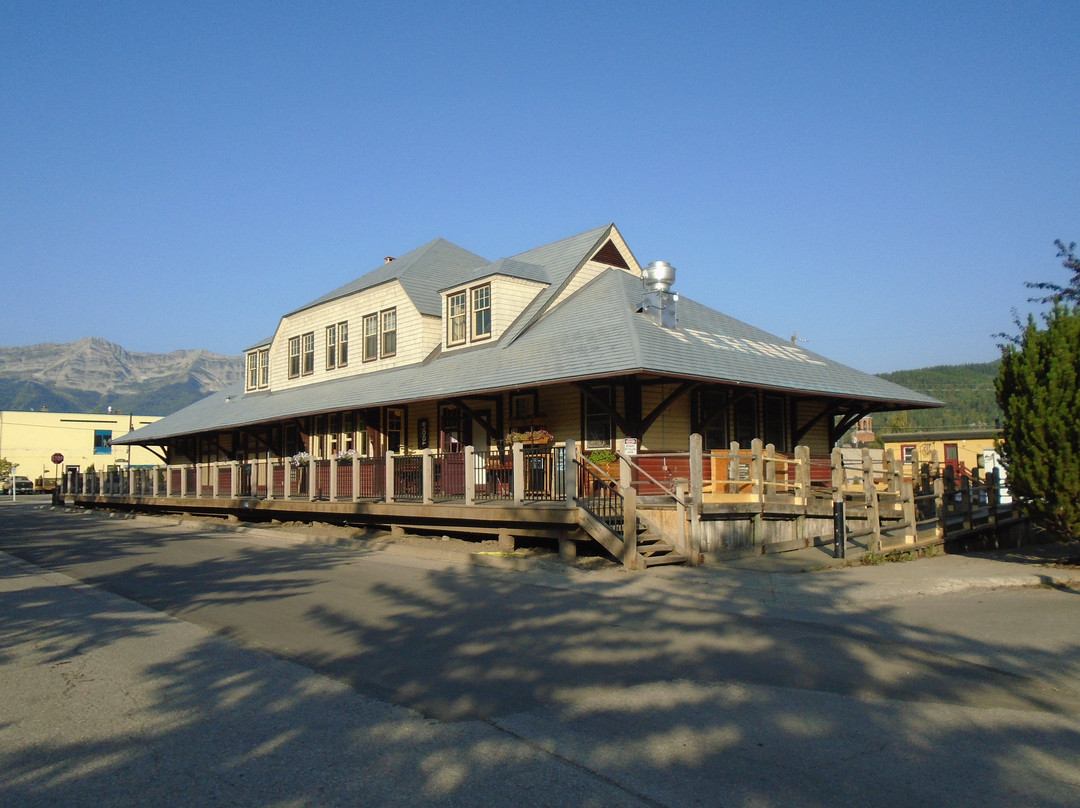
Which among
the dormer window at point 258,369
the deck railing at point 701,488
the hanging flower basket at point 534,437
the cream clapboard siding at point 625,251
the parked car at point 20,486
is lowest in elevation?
the parked car at point 20,486

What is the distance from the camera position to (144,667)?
→ 7.96 metres

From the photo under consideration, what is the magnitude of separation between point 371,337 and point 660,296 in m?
11.5

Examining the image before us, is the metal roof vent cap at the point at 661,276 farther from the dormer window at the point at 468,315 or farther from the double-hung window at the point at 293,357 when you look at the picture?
the double-hung window at the point at 293,357

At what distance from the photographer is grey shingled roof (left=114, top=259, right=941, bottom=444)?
17.8 m

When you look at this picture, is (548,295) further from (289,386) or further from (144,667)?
(144,667)

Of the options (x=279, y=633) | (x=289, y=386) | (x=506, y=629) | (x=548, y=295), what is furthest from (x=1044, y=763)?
(x=289, y=386)

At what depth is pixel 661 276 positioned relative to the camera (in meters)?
21.3

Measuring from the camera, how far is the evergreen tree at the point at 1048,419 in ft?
43.7

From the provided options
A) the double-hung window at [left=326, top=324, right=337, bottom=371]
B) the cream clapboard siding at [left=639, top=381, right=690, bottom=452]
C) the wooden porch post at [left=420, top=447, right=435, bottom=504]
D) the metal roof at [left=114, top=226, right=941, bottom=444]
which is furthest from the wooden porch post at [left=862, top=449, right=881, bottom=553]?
the double-hung window at [left=326, top=324, right=337, bottom=371]

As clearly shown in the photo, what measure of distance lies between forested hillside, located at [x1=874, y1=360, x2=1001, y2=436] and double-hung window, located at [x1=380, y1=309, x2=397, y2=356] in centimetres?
9362

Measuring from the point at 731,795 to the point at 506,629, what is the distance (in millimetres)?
4967

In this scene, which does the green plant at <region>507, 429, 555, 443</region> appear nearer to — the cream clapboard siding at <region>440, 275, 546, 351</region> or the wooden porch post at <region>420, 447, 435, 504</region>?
the wooden porch post at <region>420, 447, 435, 504</region>

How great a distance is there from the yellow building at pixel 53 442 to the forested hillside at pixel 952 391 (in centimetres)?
8933

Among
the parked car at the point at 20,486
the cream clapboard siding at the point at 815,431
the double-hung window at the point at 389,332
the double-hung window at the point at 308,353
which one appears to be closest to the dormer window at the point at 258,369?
the double-hung window at the point at 308,353
